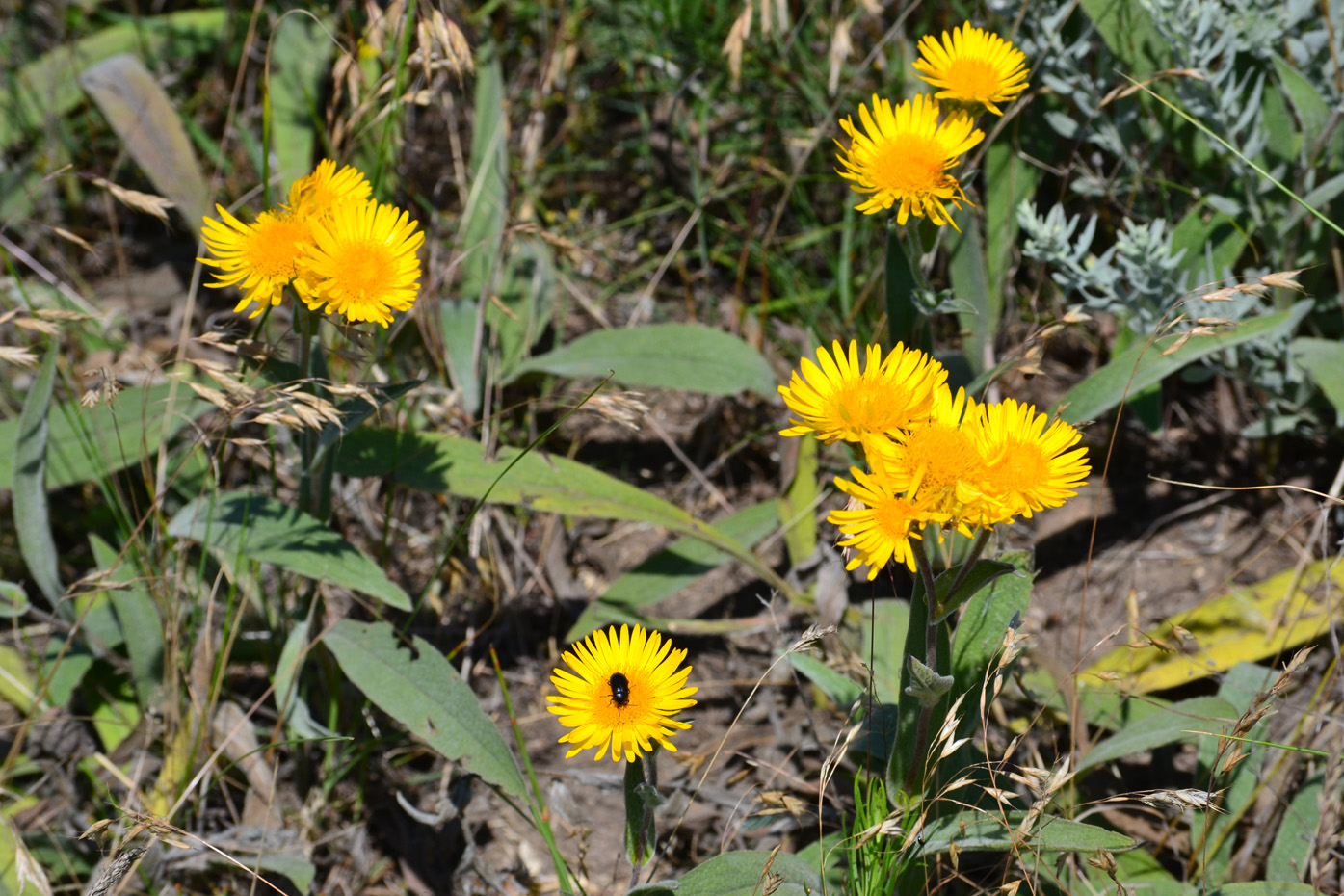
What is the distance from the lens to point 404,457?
2262mm

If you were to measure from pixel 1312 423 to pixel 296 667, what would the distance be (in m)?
2.56

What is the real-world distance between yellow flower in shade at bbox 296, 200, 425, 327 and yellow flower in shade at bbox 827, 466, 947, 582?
824 millimetres

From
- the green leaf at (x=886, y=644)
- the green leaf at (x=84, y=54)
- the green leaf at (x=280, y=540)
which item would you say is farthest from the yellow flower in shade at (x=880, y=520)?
the green leaf at (x=84, y=54)

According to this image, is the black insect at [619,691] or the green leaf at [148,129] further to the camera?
the green leaf at [148,129]

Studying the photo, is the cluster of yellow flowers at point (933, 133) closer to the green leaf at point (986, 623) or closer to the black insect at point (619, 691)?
the green leaf at point (986, 623)

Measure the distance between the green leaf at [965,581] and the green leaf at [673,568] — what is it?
1.06 metres

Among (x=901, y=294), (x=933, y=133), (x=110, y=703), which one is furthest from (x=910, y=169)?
(x=110, y=703)

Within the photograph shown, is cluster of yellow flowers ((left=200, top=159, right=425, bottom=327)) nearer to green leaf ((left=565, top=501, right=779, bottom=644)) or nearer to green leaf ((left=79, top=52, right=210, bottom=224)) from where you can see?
green leaf ((left=565, top=501, right=779, bottom=644))

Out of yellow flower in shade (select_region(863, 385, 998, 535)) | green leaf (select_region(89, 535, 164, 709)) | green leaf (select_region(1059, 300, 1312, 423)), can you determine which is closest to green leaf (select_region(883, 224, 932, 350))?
green leaf (select_region(1059, 300, 1312, 423))

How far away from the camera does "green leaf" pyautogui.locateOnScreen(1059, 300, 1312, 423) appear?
2178mm

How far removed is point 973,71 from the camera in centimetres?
178

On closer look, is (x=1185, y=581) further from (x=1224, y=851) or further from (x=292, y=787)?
(x=292, y=787)

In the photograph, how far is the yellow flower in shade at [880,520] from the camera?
4.29 feet

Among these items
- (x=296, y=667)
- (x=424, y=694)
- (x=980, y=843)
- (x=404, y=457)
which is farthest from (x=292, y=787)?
(x=980, y=843)
